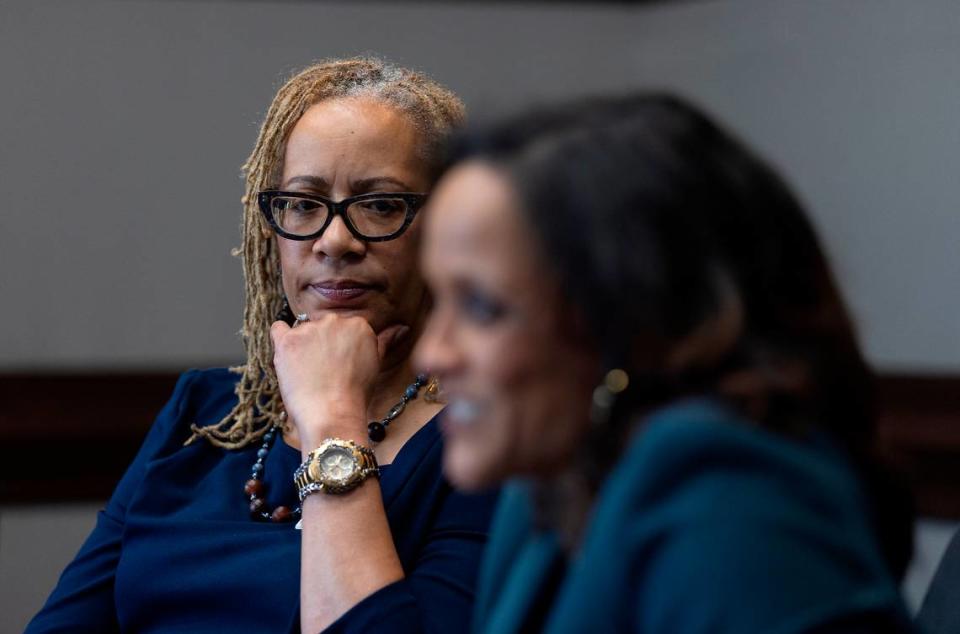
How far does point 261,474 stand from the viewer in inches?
68.8

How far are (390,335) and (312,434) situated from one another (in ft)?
0.82

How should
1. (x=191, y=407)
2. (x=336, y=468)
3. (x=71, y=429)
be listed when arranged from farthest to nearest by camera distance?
(x=71, y=429)
(x=191, y=407)
(x=336, y=468)

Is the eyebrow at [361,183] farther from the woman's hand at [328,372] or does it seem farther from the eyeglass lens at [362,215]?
the woman's hand at [328,372]

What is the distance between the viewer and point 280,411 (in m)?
1.83

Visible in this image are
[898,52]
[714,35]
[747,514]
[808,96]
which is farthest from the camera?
[714,35]

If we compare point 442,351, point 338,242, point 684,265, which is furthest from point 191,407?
point 684,265

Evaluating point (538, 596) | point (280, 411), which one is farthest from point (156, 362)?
point (538, 596)

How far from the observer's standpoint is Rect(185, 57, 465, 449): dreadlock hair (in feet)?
5.75

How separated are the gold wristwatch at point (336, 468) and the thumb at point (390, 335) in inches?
9.7

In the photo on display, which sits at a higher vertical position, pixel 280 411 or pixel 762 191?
pixel 762 191

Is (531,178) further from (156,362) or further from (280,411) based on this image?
(156,362)

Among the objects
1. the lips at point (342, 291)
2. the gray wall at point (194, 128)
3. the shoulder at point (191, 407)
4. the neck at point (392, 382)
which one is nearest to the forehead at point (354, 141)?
the lips at point (342, 291)

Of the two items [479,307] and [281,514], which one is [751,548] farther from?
[281,514]

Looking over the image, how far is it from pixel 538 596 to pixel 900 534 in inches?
11.1
